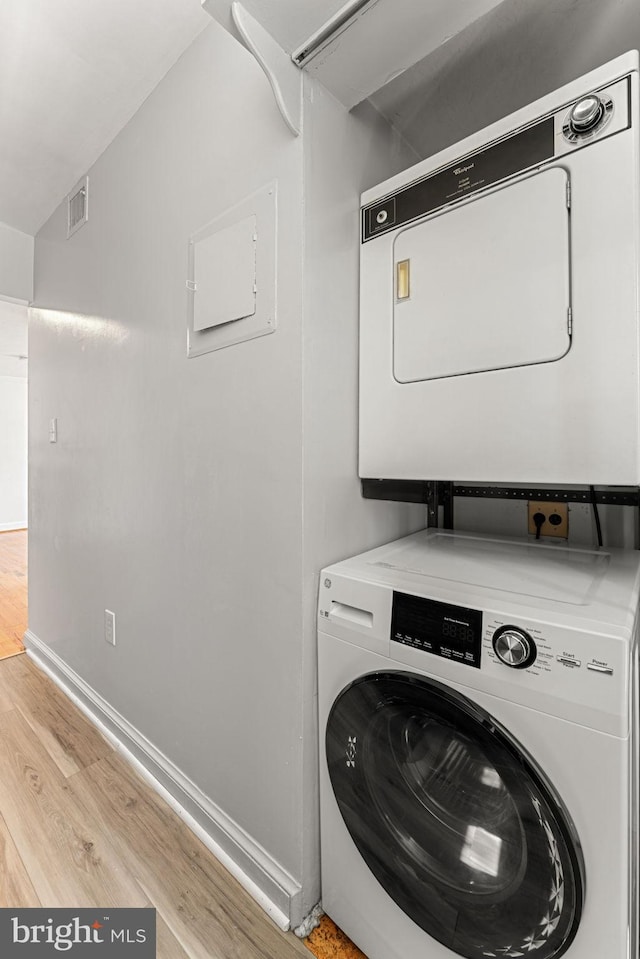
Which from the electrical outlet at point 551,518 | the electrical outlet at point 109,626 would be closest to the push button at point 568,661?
the electrical outlet at point 551,518

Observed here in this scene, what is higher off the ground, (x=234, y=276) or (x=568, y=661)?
(x=234, y=276)

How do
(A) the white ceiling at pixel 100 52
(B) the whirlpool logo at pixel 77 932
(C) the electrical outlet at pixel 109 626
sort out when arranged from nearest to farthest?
(A) the white ceiling at pixel 100 52 → (B) the whirlpool logo at pixel 77 932 → (C) the electrical outlet at pixel 109 626

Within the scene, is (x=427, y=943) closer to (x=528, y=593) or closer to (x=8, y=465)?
(x=528, y=593)

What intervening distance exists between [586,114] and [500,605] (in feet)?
3.18

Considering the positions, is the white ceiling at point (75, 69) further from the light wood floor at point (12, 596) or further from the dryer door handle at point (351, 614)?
the light wood floor at point (12, 596)

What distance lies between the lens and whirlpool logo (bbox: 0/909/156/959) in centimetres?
108

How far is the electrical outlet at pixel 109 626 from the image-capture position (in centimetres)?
191

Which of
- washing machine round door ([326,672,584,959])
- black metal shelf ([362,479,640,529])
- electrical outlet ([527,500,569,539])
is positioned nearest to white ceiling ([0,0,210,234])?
black metal shelf ([362,479,640,529])

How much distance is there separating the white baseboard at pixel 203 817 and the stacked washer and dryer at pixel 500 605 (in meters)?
0.14

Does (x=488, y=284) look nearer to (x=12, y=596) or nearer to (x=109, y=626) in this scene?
(x=109, y=626)

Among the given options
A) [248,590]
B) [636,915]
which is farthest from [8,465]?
[636,915]

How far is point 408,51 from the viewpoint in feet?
3.41

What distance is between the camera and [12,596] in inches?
149

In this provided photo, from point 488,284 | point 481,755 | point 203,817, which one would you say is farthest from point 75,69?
point 203,817
